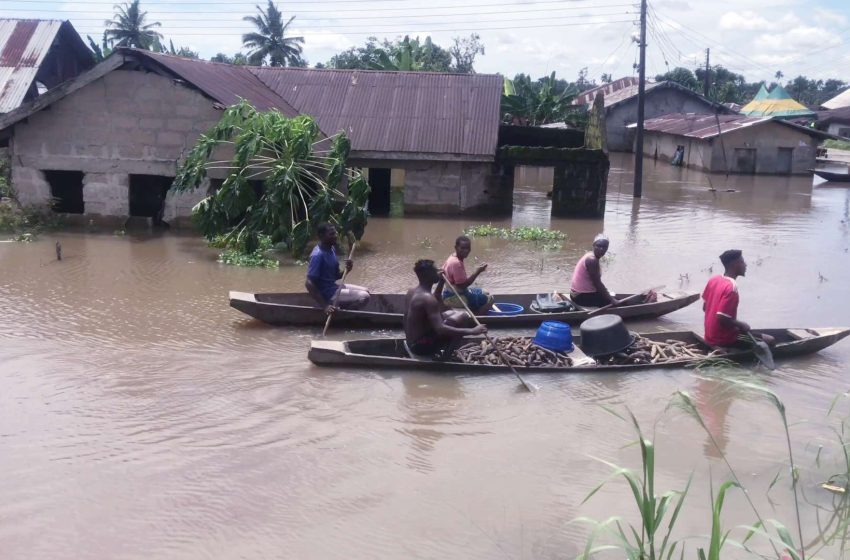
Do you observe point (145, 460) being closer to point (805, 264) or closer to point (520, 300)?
point (520, 300)

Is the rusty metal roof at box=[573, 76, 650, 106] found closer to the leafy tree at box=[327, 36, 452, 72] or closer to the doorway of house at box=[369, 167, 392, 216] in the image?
the leafy tree at box=[327, 36, 452, 72]

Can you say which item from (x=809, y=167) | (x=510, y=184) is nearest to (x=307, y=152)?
(x=510, y=184)

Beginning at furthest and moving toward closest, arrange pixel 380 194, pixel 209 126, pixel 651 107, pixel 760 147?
1. pixel 651 107
2. pixel 760 147
3. pixel 380 194
4. pixel 209 126

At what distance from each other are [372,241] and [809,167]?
76.9 feet

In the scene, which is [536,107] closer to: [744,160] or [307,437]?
[744,160]

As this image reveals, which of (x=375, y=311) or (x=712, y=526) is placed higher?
(x=712, y=526)

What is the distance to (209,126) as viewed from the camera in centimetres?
1628

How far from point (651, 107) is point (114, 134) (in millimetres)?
34584

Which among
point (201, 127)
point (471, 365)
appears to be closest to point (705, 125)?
point (201, 127)

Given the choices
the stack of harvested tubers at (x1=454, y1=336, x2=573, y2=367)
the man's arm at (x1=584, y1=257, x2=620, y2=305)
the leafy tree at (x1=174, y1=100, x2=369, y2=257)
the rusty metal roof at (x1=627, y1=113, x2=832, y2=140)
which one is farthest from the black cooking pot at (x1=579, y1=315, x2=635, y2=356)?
the rusty metal roof at (x1=627, y1=113, x2=832, y2=140)

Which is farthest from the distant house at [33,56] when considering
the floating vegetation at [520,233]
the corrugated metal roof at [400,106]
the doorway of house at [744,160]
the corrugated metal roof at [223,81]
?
the doorway of house at [744,160]

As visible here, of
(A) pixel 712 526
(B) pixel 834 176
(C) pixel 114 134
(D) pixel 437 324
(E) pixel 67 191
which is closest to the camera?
(A) pixel 712 526

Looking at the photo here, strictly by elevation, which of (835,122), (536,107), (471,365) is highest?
(835,122)

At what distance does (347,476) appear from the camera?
254 inches
